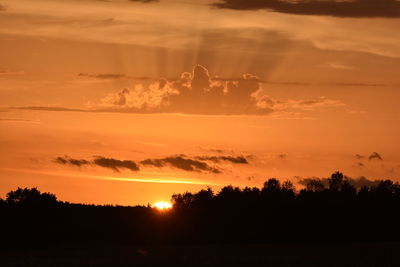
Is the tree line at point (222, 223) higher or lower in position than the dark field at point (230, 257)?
higher

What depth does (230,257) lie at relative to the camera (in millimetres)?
95875

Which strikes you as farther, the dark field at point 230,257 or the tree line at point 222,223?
the tree line at point 222,223

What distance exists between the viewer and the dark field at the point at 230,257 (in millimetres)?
87812

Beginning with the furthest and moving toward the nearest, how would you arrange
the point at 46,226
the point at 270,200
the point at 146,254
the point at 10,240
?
1. the point at 270,200
2. the point at 46,226
3. the point at 10,240
4. the point at 146,254

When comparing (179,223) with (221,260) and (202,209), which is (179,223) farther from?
(221,260)

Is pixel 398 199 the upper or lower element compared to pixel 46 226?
upper

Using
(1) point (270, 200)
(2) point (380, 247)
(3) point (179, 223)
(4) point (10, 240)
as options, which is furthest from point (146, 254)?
(1) point (270, 200)

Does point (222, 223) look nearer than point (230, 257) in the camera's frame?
No

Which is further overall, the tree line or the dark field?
the tree line

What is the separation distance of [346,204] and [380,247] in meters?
48.7

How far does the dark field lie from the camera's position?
8781 centimetres

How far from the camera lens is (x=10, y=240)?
131375 mm

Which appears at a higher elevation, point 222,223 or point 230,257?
point 222,223

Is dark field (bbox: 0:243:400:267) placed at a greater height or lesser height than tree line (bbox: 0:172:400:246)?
lesser
